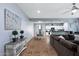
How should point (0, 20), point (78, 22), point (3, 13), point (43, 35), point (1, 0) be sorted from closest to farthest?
point (1, 0)
point (0, 20)
point (3, 13)
point (78, 22)
point (43, 35)

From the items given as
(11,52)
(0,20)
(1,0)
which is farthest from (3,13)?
(1,0)

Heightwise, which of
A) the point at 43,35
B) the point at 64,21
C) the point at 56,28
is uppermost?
the point at 64,21

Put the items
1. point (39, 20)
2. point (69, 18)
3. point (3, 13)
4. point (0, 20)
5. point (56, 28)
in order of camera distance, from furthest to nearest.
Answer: point (39, 20)
point (69, 18)
point (56, 28)
point (3, 13)
point (0, 20)

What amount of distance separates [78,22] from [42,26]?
3.37 metres

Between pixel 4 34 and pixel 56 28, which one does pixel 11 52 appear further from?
pixel 56 28

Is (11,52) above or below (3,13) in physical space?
Result: below

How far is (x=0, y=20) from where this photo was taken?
3.17 m

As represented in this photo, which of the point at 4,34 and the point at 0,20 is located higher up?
the point at 0,20

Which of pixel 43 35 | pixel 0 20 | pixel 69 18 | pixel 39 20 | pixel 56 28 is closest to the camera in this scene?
pixel 0 20

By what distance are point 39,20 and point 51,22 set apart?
1.50 metres

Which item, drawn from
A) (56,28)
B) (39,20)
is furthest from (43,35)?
(56,28)

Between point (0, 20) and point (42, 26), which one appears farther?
point (42, 26)

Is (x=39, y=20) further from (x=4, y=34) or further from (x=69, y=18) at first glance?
(x=4, y=34)

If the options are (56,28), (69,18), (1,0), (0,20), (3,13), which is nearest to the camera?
(1,0)
